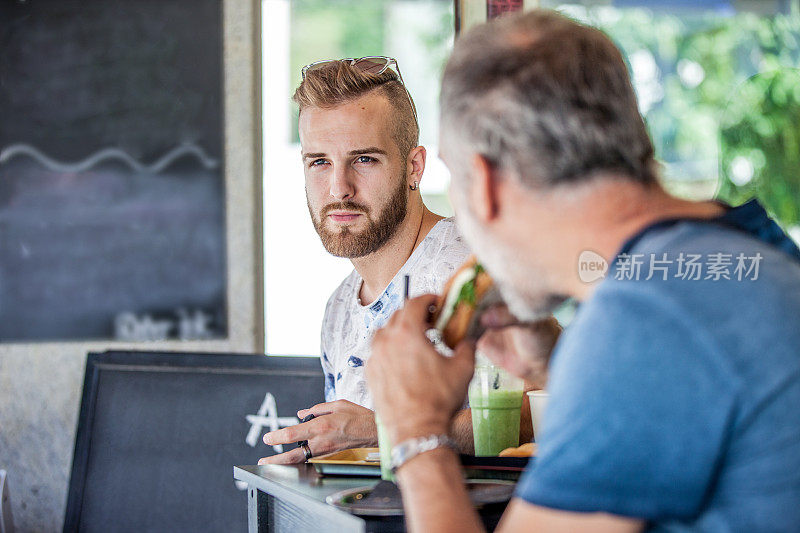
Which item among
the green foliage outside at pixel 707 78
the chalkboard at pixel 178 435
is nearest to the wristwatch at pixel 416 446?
the chalkboard at pixel 178 435

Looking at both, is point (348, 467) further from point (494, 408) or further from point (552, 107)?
point (552, 107)

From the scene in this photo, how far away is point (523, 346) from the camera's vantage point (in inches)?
52.6

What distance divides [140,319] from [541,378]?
2042 millimetres

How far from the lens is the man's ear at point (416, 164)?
2.31 metres

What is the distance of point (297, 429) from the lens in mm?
1646

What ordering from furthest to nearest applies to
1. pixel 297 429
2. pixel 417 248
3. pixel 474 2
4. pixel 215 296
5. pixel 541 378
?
pixel 215 296 < pixel 474 2 < pixel 417 248 < pixel 297 429 < pixel 541 378

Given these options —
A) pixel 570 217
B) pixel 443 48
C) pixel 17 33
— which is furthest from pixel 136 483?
pixel 570 217

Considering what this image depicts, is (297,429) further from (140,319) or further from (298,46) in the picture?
(298,46)

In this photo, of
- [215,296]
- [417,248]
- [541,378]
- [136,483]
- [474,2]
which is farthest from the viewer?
[215,296]

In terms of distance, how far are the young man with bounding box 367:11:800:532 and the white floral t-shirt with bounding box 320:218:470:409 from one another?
934 millimetres

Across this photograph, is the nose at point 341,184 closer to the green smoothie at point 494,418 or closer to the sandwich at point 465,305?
the green smoothie at point 494,418

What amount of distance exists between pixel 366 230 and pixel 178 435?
37.6 inches

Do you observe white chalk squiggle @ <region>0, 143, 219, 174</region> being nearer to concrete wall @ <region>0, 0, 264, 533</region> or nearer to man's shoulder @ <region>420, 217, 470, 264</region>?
concrete wall @ <region>0, 0, 264, 533</region>

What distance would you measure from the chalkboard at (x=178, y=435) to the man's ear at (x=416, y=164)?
0.65 meters
